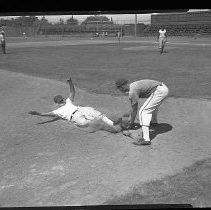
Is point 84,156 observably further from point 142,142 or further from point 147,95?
point 147,95

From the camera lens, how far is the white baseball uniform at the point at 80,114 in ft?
22.1

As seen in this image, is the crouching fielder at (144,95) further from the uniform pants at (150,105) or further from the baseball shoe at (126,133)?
the baseball shoe at (126,133)

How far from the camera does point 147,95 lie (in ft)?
20.1

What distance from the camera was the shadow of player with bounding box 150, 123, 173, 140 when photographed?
649 cm

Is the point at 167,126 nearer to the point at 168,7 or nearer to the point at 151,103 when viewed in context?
the point at 151,103

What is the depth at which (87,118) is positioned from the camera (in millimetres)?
6770

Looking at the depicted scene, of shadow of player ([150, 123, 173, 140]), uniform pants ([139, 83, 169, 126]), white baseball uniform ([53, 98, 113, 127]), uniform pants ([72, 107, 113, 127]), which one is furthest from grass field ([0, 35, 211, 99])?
uniform pants ([139, 83, 169, 126])

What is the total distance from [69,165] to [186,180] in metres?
1.63

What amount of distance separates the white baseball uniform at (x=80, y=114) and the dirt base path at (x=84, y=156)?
0.62 feet

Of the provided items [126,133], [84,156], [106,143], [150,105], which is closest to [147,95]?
[150,105]

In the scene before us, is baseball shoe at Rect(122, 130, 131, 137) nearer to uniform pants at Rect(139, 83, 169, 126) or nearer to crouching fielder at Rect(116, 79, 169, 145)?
crouching fielder at Rect(116, 79, 169, 145)

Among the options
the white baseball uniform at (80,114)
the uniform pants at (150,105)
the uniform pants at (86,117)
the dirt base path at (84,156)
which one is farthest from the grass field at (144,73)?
the uniform pants at (150,105)

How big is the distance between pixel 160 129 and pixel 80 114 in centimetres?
155

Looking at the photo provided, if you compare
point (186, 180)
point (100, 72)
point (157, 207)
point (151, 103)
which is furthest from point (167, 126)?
A: point (100, 72)
